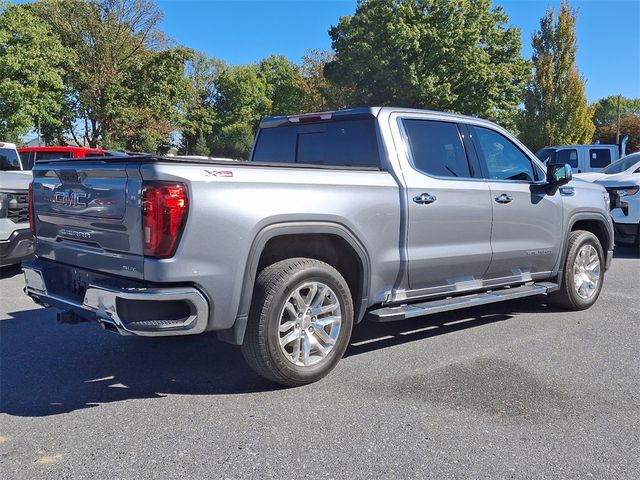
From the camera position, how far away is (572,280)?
238 inches

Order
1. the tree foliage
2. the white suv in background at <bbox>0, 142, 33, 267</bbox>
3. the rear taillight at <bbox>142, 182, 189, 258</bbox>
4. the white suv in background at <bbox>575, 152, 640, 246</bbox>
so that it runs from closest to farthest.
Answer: the rear taillight at <bbox>142, 182, 189, 258</bbox>, the white suv in background at <bbox>0, 142, 33, 267</bbox>, the white suv in background at <bbox>575, 152, 640, 246</bbox>, the tree foliage

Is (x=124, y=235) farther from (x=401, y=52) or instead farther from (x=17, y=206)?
(x=401, y=52)

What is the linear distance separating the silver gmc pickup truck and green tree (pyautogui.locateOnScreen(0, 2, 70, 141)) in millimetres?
22982

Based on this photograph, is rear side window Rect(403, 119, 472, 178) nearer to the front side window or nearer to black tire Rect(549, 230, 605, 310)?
the front side window

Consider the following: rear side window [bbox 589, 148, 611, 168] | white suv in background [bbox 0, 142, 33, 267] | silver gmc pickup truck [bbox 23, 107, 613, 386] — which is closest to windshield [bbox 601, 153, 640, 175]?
rear side window [bbox 589, 148, 611, 168]

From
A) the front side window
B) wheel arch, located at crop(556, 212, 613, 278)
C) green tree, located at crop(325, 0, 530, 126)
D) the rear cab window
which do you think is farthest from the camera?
green tree, located at crop(325, 0, 530, 126)

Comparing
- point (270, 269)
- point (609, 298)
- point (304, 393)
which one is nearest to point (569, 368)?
point (304, 393)

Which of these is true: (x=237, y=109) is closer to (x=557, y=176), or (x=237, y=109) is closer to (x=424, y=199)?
(x=557, y=176)

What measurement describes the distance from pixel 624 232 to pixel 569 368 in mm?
6973

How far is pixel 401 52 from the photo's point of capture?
3006 cm

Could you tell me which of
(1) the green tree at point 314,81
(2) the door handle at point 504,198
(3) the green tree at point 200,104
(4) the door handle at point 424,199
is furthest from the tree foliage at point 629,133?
(4) the door handle at point 424,199

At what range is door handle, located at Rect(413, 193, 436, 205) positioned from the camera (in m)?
Result: 4.45

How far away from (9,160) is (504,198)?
8.39m

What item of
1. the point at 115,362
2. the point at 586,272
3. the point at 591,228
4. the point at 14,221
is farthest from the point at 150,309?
the point at 591,228
